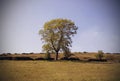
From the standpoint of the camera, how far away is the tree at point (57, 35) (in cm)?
3147

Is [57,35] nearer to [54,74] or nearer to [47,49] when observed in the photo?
[47,49]

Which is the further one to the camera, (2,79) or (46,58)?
(46,58)

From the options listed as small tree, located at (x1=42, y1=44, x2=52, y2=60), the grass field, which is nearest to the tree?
small tree, located at (x1=42, y1=44, x2=52, y2=60)

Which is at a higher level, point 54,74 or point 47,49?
point 47,49

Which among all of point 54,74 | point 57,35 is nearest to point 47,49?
point 57,35

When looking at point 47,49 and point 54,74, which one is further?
point 47,49

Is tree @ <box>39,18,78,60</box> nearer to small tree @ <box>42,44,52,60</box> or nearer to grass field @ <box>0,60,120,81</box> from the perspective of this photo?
small tree @ <box>42,44,52,60</box>

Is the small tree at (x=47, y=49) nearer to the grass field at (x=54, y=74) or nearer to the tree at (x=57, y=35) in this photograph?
the tree at (x=57, y=35)

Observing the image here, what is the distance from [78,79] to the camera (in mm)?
12172

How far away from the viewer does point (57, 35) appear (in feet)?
105

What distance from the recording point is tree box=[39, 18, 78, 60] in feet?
103

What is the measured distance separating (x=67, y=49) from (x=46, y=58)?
3.51m

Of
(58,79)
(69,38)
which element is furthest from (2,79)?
(69,38)

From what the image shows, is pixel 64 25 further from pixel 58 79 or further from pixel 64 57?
pixel 58 79
